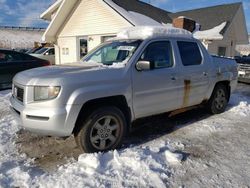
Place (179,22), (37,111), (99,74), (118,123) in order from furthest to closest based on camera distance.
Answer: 1. (179,22)
2. (118,123)
3. (99,74)
4. (37,111)

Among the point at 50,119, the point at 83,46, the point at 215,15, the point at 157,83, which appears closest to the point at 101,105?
the point at 50,119

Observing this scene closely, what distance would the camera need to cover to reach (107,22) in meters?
14.7

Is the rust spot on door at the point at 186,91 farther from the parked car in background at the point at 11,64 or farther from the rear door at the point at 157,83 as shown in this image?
the parked car in background at the point at 11,64

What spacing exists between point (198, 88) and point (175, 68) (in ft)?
3.16

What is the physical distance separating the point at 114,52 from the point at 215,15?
13.7m

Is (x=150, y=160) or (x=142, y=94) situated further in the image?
(x=142, y=94)

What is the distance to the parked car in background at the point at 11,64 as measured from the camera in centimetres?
922

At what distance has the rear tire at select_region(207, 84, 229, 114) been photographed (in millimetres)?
6574

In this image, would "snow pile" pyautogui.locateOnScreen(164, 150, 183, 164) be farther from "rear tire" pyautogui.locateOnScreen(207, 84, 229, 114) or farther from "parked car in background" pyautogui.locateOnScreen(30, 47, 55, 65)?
"parked car in background" pyautogui.locateOnScreen(30, 47, 55, 65)

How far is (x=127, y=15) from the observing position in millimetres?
13430

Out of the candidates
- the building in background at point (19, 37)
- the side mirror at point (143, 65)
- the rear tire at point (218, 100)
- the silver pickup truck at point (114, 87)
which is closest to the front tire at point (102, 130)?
the silver pickup truck at point (114, 87)

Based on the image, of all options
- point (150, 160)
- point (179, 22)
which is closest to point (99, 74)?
point (150, 160)

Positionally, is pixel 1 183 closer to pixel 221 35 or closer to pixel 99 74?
pixel 99 74

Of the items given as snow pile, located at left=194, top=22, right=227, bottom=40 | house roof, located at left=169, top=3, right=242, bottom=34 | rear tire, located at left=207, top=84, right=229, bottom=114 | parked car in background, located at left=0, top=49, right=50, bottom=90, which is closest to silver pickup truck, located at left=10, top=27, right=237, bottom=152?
rear tire, located at left=207, top=84, right=229, bottom=114
